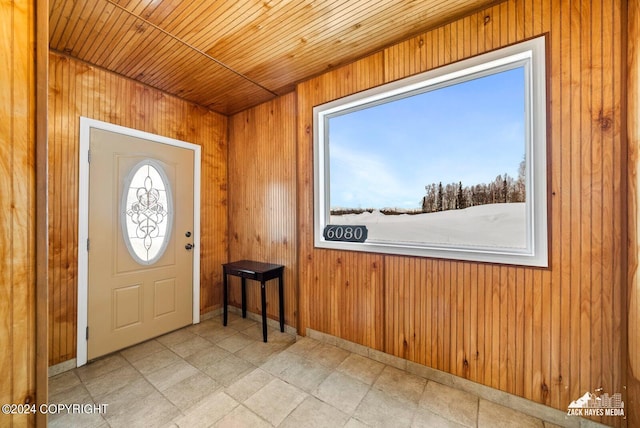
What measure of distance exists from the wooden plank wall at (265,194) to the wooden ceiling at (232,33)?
611mm

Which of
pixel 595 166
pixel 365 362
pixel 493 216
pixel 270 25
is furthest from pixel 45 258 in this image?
pixel 595 166

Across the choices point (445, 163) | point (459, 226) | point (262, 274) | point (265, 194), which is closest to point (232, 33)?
point (265, 194)

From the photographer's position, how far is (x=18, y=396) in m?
A: 0.83

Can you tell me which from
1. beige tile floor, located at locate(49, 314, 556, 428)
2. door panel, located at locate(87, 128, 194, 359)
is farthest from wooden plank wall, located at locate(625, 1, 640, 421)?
door panel, located at locate(87, 128, 194, 359)

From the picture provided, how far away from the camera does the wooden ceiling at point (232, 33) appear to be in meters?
1.74

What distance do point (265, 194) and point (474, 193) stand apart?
2.30m

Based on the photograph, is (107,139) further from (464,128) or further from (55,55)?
Answer: (464,128)

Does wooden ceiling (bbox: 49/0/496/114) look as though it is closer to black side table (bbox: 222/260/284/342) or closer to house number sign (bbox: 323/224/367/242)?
house number sign (bbox: 323/224/367/242)

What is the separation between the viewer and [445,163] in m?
1.97

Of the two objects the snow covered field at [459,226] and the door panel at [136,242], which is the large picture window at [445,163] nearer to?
the snow covered field at [459,226]

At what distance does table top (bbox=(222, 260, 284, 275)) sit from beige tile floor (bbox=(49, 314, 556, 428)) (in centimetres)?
78

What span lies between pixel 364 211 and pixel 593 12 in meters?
1.89

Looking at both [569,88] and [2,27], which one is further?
[569,88]

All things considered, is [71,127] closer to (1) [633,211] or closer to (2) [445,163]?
(2) [445,163]
